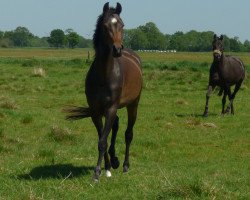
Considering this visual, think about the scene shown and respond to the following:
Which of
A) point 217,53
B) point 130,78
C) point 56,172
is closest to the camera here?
point 56,172

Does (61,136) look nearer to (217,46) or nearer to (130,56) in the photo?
(130,56)

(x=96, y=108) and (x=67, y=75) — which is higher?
(x=96, y=108)

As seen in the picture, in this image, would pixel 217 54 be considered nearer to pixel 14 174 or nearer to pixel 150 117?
pixel 150 117

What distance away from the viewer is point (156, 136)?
13.5 m

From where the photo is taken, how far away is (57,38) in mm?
152125

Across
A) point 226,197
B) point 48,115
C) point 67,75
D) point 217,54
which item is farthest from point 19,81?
point 226,197

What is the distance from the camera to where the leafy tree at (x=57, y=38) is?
494 ft

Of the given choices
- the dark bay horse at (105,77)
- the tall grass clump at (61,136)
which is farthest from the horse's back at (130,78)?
the tall grass clump at (61,136)

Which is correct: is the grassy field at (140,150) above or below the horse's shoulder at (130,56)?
below

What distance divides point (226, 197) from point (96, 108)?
2.66 meters

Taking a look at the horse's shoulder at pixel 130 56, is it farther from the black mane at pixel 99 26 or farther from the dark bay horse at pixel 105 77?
the black mane at pixel 99 26

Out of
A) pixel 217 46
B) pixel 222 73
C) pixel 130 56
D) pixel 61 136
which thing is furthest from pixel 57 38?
pixel 130 56

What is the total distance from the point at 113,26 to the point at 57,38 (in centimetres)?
14732

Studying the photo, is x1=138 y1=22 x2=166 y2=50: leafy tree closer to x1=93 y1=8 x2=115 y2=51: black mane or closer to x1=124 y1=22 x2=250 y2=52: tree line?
x1=124 y1=22 x2=250 y2=52: tree line
